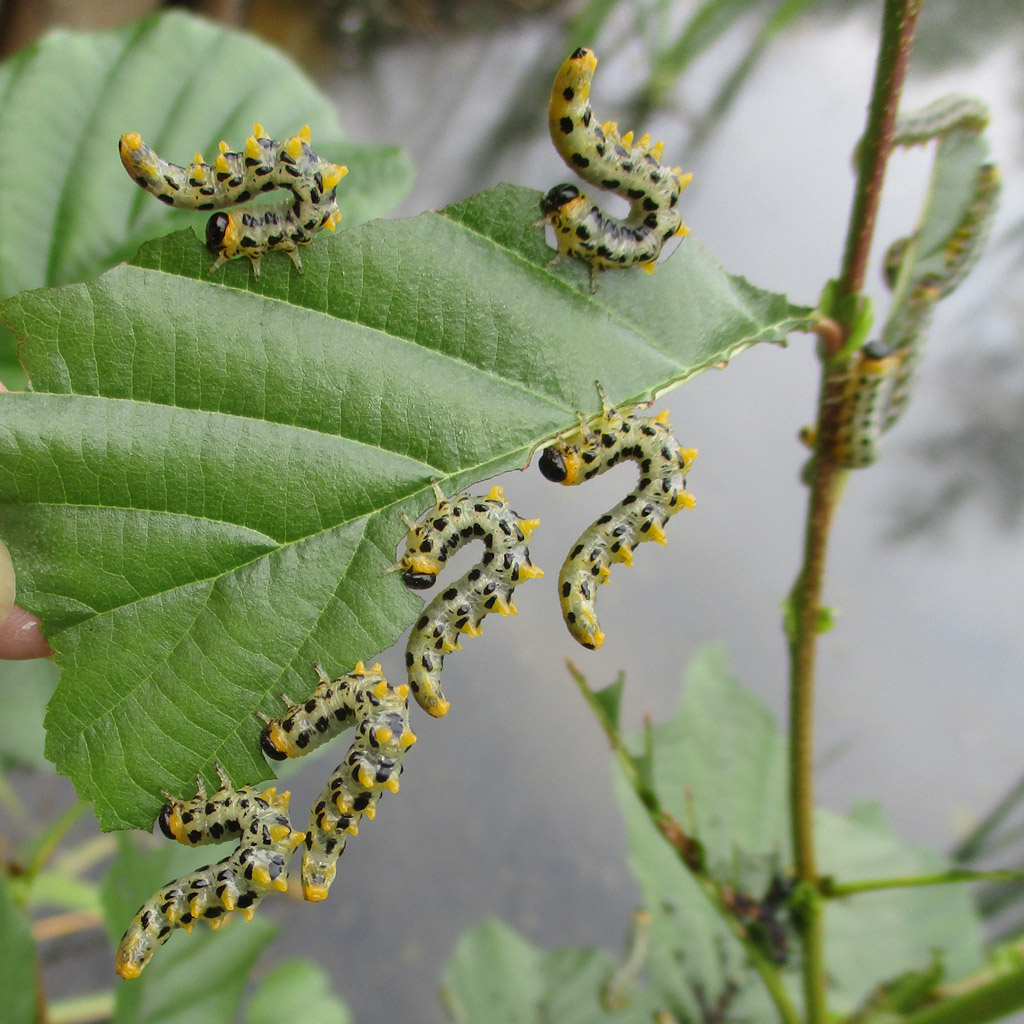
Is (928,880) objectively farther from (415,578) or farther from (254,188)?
(254,188)

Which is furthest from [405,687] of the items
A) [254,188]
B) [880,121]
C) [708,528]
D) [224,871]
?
[708,528]

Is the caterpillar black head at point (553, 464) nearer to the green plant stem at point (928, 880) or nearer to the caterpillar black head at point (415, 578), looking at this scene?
the caterpillar black head at point (415, 578)

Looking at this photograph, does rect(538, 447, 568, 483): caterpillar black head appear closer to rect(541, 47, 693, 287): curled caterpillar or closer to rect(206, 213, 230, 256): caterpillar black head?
rect(541, 47, 693, 287): curled caterpillar

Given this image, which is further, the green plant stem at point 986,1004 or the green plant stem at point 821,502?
the green plant stem at point 986,1004

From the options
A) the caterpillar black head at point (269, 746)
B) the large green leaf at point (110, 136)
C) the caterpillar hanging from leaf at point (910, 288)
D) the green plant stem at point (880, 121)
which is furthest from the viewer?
the large green leaf at point (110, 136)

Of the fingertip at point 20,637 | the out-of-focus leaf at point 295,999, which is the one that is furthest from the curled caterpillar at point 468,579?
the out-of-focus leaf at point 295,999

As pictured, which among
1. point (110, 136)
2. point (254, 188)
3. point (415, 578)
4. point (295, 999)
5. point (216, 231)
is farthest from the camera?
point (295, 999)
